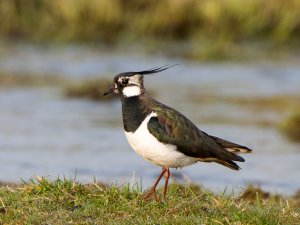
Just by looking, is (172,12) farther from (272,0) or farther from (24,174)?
(24,174)

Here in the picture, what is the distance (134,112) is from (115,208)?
2.50 ft

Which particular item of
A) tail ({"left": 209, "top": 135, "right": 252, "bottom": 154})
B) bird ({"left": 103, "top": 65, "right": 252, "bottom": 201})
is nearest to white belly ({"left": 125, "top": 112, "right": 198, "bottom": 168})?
bird ({"left": 103, "top": 65, "right": 252, "bottom": 201})

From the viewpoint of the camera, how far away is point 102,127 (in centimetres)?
1289

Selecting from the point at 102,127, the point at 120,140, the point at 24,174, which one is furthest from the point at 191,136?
the point at 102,127

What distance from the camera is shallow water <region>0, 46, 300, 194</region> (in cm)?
1027

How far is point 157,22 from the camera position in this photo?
20578 mm

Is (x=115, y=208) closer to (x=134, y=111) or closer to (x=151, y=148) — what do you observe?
(x=151, y=148)

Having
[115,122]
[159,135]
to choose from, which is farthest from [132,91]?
[115,122]

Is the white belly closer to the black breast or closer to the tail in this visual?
the black breast

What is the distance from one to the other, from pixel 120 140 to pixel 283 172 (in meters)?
2.53

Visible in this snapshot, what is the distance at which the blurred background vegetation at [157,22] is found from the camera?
20344 millimetres

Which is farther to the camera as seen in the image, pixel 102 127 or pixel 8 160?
pixel 102 127

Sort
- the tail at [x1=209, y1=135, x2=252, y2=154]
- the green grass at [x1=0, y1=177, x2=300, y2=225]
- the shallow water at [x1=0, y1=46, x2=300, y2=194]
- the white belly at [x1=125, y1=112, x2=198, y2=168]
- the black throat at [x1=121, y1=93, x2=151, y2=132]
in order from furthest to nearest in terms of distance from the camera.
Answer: the shallow water at [x1=0, y1=46, x2=300, y2=194]
the tail at [x1=209, y1=135, x2=252, y2=154]
the black throat at [x1=121, y1=93, x2=151, y2=132]
the white belly at [x1=125, y1=112, x2=198, y2=168]
the green grass at [x1=0, y1=177, x2=300, y2=225]

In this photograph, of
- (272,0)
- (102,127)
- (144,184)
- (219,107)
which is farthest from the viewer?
(272,0)
